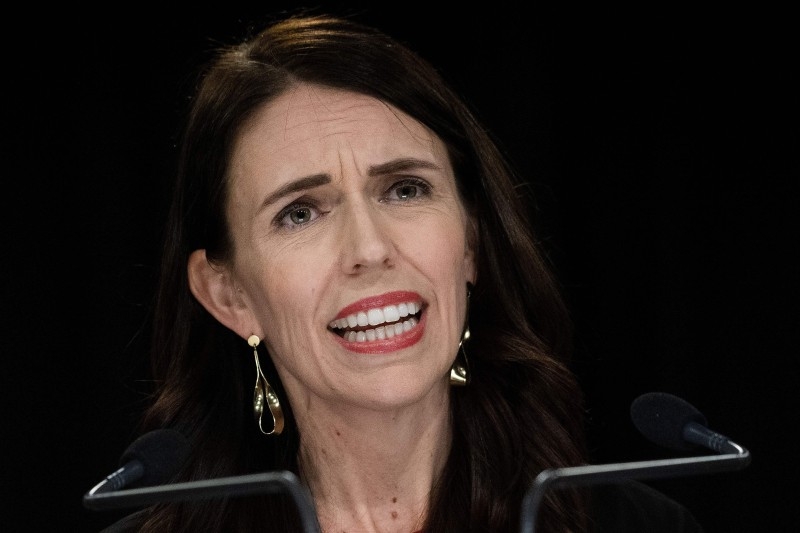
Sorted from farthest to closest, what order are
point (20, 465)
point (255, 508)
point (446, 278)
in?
point (20, 465) < point (255, 508) < point (446, 278)

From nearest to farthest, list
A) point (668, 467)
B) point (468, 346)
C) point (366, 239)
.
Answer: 1. point (668, 467)
2. point (366, 239)
3. point (468, 346)

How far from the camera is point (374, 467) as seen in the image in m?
2.23

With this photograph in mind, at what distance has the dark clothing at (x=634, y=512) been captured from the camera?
227cm

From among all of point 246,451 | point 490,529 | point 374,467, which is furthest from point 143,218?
point 490,529

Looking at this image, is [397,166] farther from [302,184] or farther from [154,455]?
[154,455]

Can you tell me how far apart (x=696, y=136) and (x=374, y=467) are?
107 centimetres

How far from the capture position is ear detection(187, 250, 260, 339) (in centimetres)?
229

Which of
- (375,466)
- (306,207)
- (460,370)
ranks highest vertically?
(306,207)

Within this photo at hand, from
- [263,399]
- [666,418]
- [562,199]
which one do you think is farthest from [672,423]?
[562,199]

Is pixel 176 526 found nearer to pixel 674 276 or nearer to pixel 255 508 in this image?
pixel 255 508

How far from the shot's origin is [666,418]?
63.7 inches

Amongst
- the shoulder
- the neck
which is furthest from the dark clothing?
the neck

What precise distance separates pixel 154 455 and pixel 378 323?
1.78 feet

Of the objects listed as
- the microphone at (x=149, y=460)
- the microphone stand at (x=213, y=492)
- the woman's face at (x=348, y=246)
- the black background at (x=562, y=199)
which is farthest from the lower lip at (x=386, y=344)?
the black background at (x=562, y=199)
